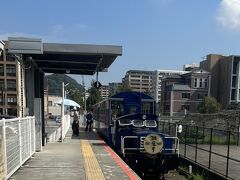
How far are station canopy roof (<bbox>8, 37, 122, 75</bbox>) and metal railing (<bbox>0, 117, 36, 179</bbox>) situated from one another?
2.31m

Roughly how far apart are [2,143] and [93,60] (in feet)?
26.3

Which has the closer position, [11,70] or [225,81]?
[11,70]

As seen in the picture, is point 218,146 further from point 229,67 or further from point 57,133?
point 229,67

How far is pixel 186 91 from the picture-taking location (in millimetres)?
88125

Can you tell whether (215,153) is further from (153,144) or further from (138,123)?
(138,123)

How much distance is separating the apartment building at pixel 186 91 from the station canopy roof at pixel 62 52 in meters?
73.4

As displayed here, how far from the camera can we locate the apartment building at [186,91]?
288 ft

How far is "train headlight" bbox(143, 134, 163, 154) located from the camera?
41.2 ft

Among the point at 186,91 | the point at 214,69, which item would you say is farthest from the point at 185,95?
the point at 214,69

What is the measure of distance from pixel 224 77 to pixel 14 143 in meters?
92.7

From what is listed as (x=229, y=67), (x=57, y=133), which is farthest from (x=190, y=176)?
(x=229, y=67)

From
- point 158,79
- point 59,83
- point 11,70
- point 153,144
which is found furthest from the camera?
point 158,79

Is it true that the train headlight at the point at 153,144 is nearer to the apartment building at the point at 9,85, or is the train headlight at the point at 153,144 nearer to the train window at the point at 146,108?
the train window at the point at 146,108

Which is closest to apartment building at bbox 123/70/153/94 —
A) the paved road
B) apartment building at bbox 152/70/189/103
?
apartment building at bbox 152/70/189/103
